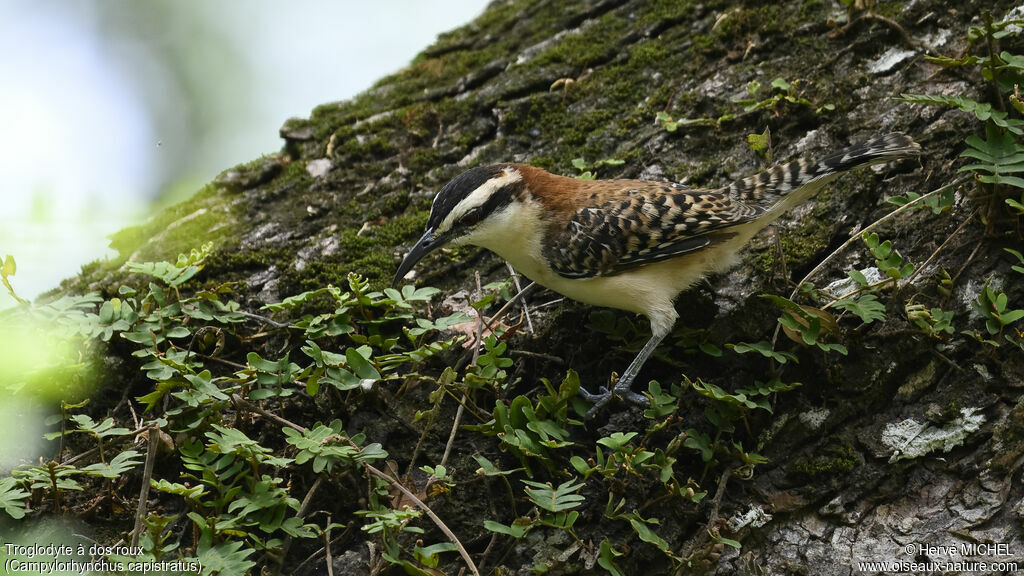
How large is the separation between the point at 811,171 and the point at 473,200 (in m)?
1.92

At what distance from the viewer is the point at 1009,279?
3688 millimetres

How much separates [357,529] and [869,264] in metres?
3.06

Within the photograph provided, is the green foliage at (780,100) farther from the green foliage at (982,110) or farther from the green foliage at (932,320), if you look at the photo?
the green foliage at (932,320)

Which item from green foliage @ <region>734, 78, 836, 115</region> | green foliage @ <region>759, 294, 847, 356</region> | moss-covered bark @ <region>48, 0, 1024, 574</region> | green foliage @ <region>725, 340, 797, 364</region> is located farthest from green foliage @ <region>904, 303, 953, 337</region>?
green foliage @ <region>734, 78, 836, 115</region>

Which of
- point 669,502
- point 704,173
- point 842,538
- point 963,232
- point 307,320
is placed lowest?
point 842,538

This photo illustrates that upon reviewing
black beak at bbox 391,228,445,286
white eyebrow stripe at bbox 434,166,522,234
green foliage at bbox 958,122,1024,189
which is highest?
white eyebrow stripe at bbox 434,166,522,234

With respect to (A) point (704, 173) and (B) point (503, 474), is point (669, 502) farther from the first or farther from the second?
(A) point (704, 173)

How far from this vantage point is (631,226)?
426 centimetres

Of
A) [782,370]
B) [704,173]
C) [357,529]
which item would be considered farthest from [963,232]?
[357,529]

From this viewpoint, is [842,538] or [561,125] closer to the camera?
[842,538]

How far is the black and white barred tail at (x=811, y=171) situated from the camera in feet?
13.1

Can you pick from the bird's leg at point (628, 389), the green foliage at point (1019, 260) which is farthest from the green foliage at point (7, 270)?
the green foliage at point (1019, 260)

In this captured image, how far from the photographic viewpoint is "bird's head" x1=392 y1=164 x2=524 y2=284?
4.27m

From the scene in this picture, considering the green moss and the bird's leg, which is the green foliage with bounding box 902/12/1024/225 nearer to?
the green moss
